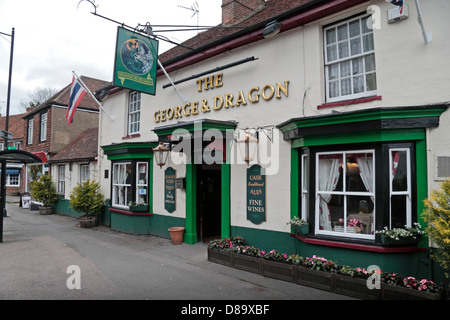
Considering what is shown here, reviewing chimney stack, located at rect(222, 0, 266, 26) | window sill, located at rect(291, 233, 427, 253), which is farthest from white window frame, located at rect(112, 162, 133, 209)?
window sill, located at rect(291, 233, 427, 253)

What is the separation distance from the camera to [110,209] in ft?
37.6

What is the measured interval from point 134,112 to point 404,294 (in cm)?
1011

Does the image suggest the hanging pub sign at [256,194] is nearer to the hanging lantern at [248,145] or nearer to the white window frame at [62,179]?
the hanging lantern at [248,145]

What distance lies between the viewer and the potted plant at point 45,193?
16250 mm

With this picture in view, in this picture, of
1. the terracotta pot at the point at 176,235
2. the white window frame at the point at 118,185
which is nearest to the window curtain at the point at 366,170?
the terracotta pot at the point at 176,235

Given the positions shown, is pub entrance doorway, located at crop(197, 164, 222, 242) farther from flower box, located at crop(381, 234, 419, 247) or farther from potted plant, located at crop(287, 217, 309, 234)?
flower box, located at crop(381, 234, 419, 247)

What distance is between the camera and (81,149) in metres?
15.7

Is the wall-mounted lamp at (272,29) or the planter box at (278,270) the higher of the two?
the wall-mounted lamp at (272,29)

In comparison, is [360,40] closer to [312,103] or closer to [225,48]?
[312,103]

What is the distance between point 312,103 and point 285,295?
3987 millimetres

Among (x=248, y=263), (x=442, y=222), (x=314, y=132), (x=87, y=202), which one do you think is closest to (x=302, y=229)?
(x=248, y=263)

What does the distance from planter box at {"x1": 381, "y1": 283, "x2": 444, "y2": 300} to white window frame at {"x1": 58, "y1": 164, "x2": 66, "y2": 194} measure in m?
16.2

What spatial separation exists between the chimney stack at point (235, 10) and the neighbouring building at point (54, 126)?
38.0 ft

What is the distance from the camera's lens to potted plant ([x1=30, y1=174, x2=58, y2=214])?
53.3ft
